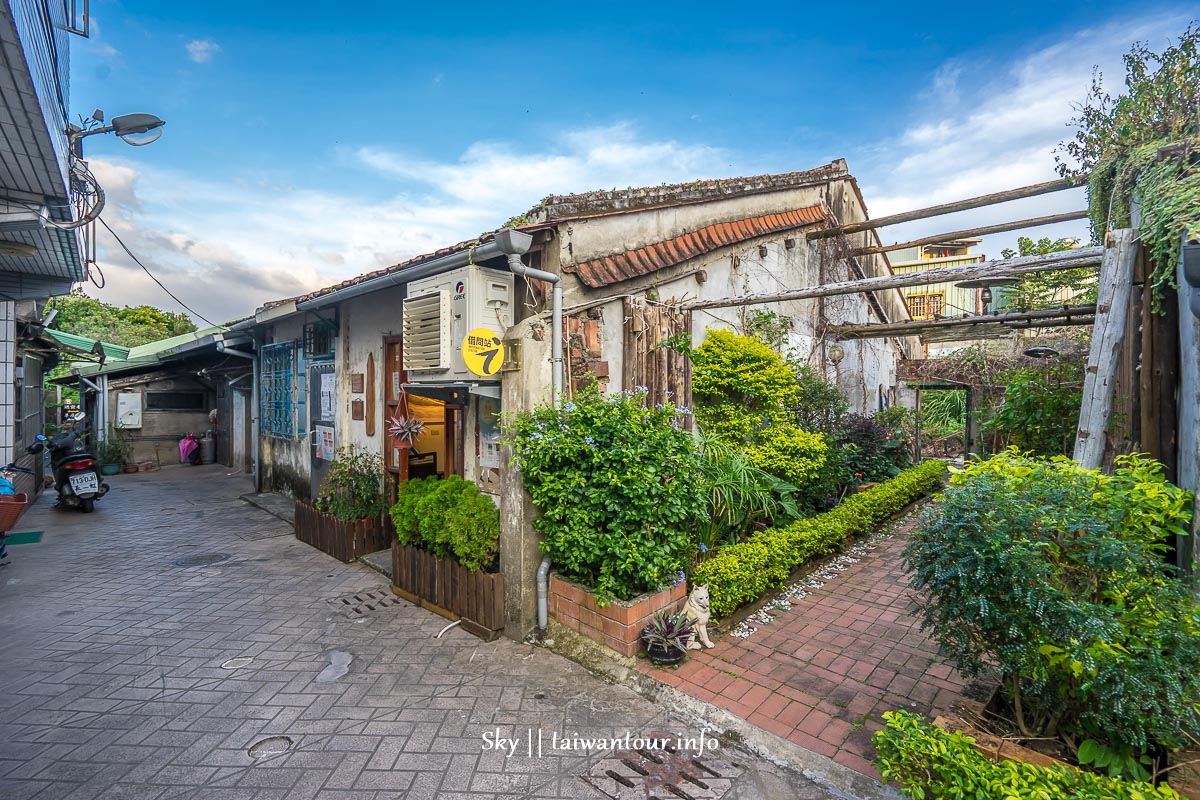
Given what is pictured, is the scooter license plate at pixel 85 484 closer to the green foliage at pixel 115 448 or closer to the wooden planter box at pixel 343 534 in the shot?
the wooden planter box at pixel 343 534

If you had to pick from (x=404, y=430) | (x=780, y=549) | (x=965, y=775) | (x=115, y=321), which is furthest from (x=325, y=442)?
(x=115, y=321)

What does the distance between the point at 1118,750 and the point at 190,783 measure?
4.43 metres

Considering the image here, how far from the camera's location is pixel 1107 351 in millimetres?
3256

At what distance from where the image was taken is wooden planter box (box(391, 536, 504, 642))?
4363mm

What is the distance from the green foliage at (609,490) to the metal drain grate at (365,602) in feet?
6.76

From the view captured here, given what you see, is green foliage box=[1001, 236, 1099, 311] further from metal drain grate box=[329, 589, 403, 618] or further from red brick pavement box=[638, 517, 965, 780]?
metal drain grate box=[329, 589, 403, 618]

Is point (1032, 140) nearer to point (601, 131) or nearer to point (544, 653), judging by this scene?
point (601, 131)

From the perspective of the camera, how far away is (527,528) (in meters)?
4.28

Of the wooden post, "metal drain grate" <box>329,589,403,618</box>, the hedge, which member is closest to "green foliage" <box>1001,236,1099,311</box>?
the wooden post

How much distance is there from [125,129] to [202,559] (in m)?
4.95

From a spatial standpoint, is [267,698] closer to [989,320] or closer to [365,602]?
[365,602]

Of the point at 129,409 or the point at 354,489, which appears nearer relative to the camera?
the point at 354,489

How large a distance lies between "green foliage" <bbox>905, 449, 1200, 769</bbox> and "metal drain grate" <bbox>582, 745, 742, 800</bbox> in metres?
1.39

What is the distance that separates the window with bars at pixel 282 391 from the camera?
8977mm
